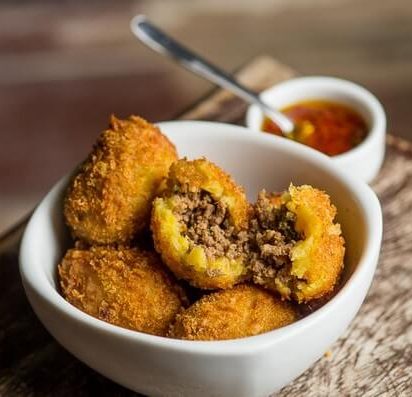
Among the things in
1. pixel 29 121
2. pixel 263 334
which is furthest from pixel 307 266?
pixel 29 121

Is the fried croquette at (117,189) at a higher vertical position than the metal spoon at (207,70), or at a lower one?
higher

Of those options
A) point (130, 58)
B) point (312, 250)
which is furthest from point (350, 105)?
point (130, 58)

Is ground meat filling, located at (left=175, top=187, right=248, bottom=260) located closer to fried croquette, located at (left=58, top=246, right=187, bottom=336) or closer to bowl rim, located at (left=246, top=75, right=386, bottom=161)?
fried croquette, located at (left=58, top=246, right=187, bottom=336)

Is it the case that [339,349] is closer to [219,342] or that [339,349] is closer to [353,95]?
[219,342]

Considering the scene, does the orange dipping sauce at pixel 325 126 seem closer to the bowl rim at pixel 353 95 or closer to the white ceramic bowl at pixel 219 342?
the bowl rim at pixel 353 95

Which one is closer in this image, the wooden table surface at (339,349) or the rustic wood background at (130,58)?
the wooden table surface at (339,349)

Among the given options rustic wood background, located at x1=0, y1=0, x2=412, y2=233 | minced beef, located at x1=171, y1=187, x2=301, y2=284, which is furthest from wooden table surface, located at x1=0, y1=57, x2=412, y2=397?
rustic wood background, located at x1=0, y1=0, x2=412, y2=233

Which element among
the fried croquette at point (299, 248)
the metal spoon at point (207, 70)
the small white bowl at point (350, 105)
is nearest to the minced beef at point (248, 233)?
the fried croquette at point (299, 248)
